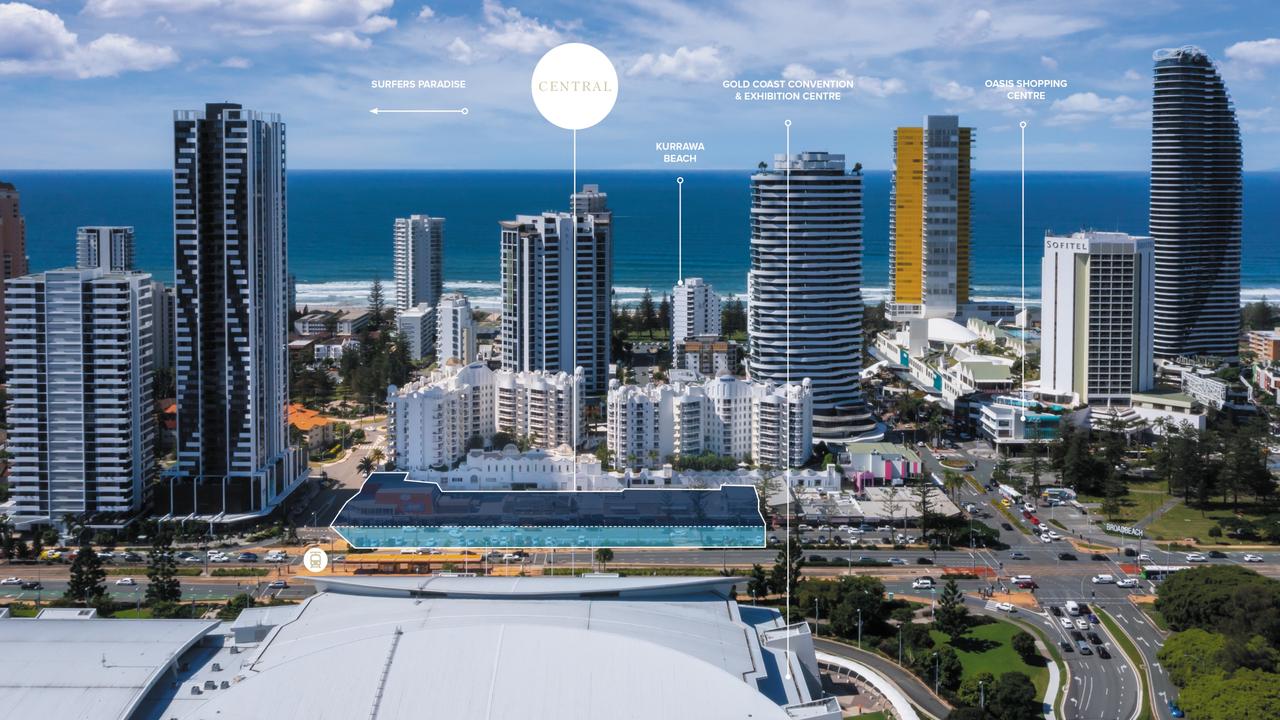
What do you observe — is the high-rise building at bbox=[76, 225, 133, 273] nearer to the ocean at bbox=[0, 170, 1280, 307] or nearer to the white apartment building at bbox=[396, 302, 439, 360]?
the white apartment building at bbox=[396, 302, 439, 360]

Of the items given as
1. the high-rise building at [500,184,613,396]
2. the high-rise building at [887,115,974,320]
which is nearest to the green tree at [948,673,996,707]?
the high-rise building at [500,184,613,396]

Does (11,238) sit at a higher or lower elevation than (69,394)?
higher

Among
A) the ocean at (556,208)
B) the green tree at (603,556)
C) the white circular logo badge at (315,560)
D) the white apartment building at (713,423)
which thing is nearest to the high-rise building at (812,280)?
the white apartment building at (713,423)

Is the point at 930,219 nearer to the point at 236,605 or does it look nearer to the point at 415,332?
the point at 415,332

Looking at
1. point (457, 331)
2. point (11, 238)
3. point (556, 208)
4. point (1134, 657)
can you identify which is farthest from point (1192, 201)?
point (556, 208)

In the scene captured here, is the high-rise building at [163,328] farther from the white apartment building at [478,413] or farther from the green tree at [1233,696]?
the green tree at [1233,696]

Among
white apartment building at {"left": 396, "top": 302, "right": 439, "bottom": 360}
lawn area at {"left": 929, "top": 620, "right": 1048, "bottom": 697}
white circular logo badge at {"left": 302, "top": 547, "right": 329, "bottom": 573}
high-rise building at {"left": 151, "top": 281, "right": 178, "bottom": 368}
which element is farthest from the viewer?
white apartment building at {"left": 396, "top": 302, "right": 439, "bottom": 360}
